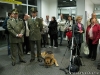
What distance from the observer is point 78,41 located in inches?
184

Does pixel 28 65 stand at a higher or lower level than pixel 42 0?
lower

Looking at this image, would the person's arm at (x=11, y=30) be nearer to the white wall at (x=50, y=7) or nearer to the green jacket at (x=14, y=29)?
the green jacket at (x=14, y=29)

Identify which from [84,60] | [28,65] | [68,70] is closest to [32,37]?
[28,65]

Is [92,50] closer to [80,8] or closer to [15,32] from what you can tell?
[15,32]

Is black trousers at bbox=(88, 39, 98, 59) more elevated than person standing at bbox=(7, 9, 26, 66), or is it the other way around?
person standing at bbox=(7, 9, 26, 66)

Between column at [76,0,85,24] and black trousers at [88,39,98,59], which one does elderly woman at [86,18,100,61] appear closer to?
black trousers at [88,39,98,59]

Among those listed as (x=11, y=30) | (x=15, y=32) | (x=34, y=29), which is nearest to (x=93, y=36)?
Answer: (x=34, y=29)

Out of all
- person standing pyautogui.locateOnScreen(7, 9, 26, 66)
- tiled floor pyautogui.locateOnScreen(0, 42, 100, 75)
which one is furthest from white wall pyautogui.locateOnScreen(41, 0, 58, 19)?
tiled floor pyautogui.locateOnScreen(0, 42, 100, 75)

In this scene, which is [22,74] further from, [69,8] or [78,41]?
[69,8]

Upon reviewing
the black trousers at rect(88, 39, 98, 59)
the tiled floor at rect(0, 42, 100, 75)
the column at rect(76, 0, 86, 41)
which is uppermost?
the column at rect(76, 0, 86, 41)

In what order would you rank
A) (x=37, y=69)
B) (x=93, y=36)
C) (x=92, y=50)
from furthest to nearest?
(x=92, y=50)
(x=93, y=36)
(x=37, y=69)

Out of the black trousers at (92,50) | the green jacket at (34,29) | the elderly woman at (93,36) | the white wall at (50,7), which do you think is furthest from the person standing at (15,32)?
the white wall at (50,7)

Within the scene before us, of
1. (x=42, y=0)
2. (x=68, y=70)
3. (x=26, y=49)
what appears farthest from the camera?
(x=42, y=0)

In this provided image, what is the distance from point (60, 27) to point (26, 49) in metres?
2.24
